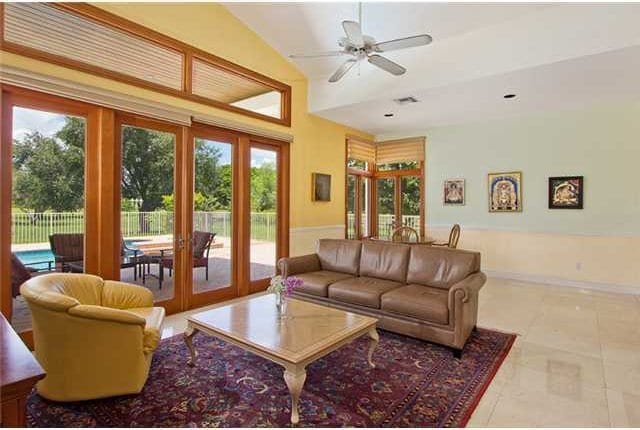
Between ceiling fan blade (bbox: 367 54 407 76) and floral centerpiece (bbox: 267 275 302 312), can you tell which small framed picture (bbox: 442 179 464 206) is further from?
floral centerpiece (bbox: 267 275 302 312)

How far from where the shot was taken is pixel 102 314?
2.13 m

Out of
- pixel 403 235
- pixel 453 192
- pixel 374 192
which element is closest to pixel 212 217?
pixel 403 235

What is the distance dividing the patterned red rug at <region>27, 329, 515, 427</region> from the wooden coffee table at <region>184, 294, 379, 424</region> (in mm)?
198

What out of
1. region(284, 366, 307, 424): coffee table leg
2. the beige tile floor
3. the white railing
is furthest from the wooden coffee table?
the white railing

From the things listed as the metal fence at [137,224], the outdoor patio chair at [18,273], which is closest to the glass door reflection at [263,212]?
the metal fence at [137,224]

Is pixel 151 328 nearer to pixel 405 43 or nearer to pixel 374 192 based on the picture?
pixel 405 43

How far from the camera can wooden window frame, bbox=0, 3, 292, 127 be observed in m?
3.07

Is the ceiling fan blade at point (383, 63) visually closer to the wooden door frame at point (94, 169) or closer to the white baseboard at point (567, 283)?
the wooden door frame at point (94, 169)

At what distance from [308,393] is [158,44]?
402 cm

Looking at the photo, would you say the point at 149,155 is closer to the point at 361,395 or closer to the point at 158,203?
the point at 158,203

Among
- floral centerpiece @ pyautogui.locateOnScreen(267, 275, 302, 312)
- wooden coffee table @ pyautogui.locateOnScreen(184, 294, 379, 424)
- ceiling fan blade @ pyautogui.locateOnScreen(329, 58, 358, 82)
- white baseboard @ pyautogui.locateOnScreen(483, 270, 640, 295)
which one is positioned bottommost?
white baseboard @ pyautogui.locateOnScreen(483, 270, 640, 295)

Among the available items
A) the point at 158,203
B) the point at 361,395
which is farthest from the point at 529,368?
the point at 158,203

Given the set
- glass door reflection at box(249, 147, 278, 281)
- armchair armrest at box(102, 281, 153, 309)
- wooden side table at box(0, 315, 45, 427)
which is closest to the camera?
wooden side table at box(0, 315, 45, 427)

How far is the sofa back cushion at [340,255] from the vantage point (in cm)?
437
